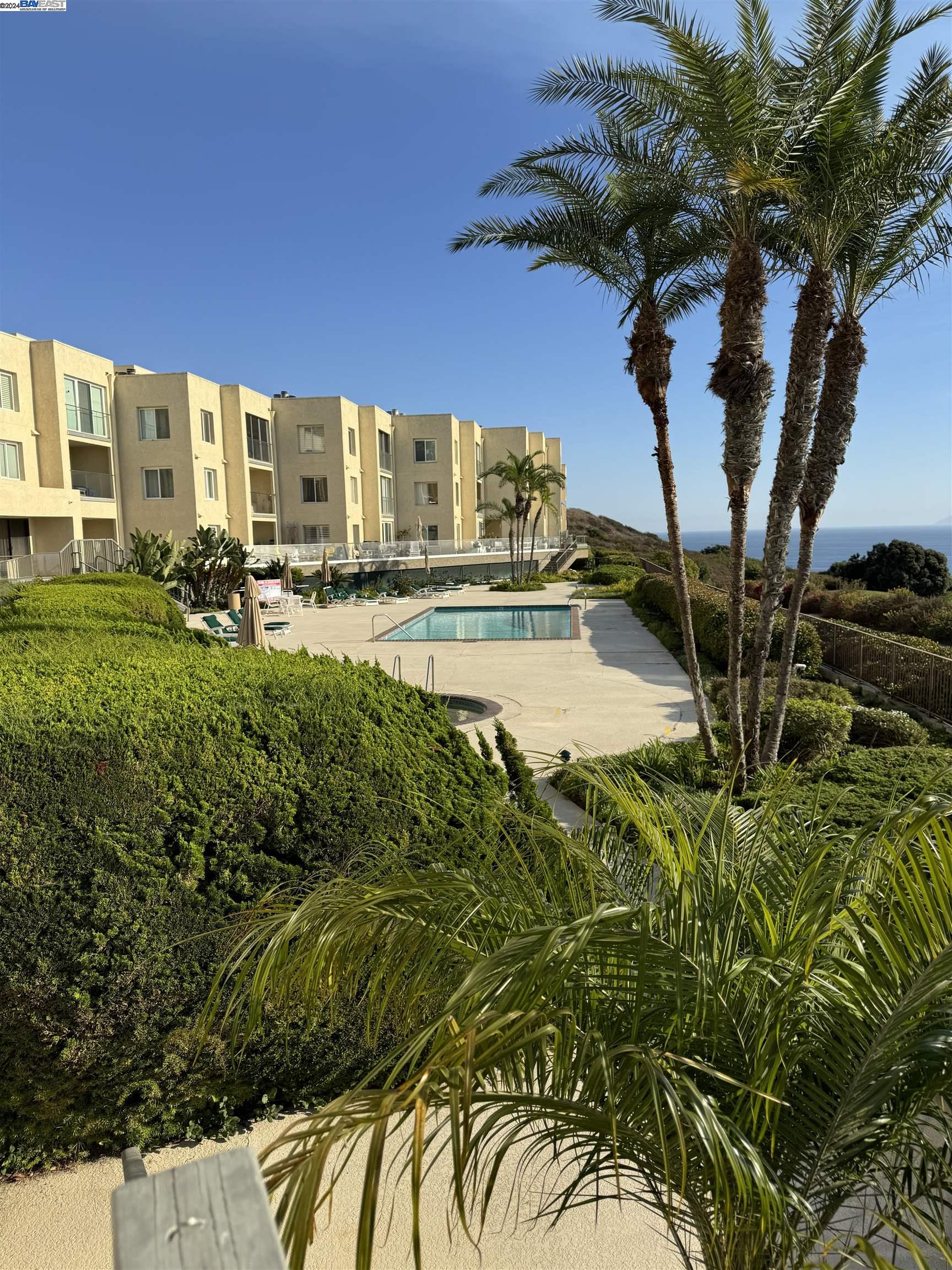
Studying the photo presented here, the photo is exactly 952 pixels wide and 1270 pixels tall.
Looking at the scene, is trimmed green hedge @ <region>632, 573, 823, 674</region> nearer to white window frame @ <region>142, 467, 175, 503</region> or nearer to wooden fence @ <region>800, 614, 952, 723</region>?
wooden fence @ <region>800, 614, 952, 723</region>

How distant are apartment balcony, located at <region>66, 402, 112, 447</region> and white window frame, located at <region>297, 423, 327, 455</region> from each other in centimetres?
1274

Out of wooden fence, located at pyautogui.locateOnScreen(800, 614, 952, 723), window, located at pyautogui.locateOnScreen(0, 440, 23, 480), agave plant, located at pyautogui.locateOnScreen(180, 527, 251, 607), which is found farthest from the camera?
agave plant, located at pyautogui.locateOnScreen(180, 527, 251, 607)

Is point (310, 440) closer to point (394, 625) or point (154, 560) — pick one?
point (154, 560)

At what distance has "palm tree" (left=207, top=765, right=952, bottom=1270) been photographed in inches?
63.3

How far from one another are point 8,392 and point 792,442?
28159 millimetres

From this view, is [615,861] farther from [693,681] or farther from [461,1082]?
[693,681]

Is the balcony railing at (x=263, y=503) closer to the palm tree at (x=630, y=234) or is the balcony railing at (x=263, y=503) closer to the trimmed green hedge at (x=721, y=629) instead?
the trimmed green hedge at (x=721, y=629)

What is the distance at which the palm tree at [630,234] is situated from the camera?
8.40 m

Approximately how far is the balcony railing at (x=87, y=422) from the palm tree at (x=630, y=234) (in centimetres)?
2581

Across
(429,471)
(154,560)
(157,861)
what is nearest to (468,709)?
(157,861)

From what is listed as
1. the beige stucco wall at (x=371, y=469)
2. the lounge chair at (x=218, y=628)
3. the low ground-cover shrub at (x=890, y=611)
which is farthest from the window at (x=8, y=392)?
the low ground-cover shrub at (x=890, y=611)

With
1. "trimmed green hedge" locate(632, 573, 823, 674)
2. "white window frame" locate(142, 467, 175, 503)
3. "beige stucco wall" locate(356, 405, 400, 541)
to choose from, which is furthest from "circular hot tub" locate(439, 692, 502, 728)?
"beige stucco wall" locate(356, 405, 400, 541)

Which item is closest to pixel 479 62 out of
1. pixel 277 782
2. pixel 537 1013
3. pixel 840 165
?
pixel 840 165

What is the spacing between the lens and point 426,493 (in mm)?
55031
